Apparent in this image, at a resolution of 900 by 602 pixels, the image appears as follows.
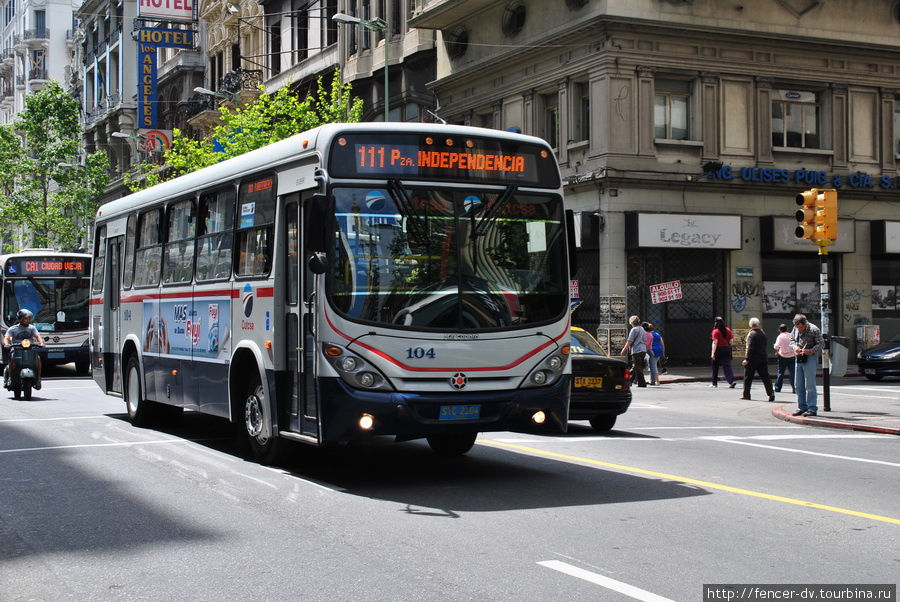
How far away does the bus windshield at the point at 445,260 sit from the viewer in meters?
9.98

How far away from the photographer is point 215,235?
42.4ft

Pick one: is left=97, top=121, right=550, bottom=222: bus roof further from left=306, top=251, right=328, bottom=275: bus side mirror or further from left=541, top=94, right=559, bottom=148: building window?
left=541, top=94, right=559, bottom=148: building window

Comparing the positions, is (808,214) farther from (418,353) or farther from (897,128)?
(897,128)

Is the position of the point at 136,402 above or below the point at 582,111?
below

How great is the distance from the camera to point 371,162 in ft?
33.5

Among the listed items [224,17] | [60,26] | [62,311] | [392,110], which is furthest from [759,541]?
[60,26]

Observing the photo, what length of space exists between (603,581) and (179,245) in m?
9.08

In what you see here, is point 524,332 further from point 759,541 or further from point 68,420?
point 68,420

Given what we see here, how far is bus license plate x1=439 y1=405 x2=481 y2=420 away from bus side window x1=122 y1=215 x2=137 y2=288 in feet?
25.8

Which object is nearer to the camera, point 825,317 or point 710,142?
point 825,317

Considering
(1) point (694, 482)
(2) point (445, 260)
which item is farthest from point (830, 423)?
(2) point (445, 260)

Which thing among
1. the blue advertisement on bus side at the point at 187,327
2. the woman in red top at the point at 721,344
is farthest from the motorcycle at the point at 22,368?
the woman in red top at the point at 721,344

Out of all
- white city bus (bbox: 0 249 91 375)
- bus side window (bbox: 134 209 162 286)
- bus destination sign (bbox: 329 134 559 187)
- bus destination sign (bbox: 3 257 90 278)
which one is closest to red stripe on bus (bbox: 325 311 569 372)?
bus destination sign (bbox: 329 134 559 187)

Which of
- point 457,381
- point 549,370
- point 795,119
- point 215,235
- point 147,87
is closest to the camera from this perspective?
point 457,381
